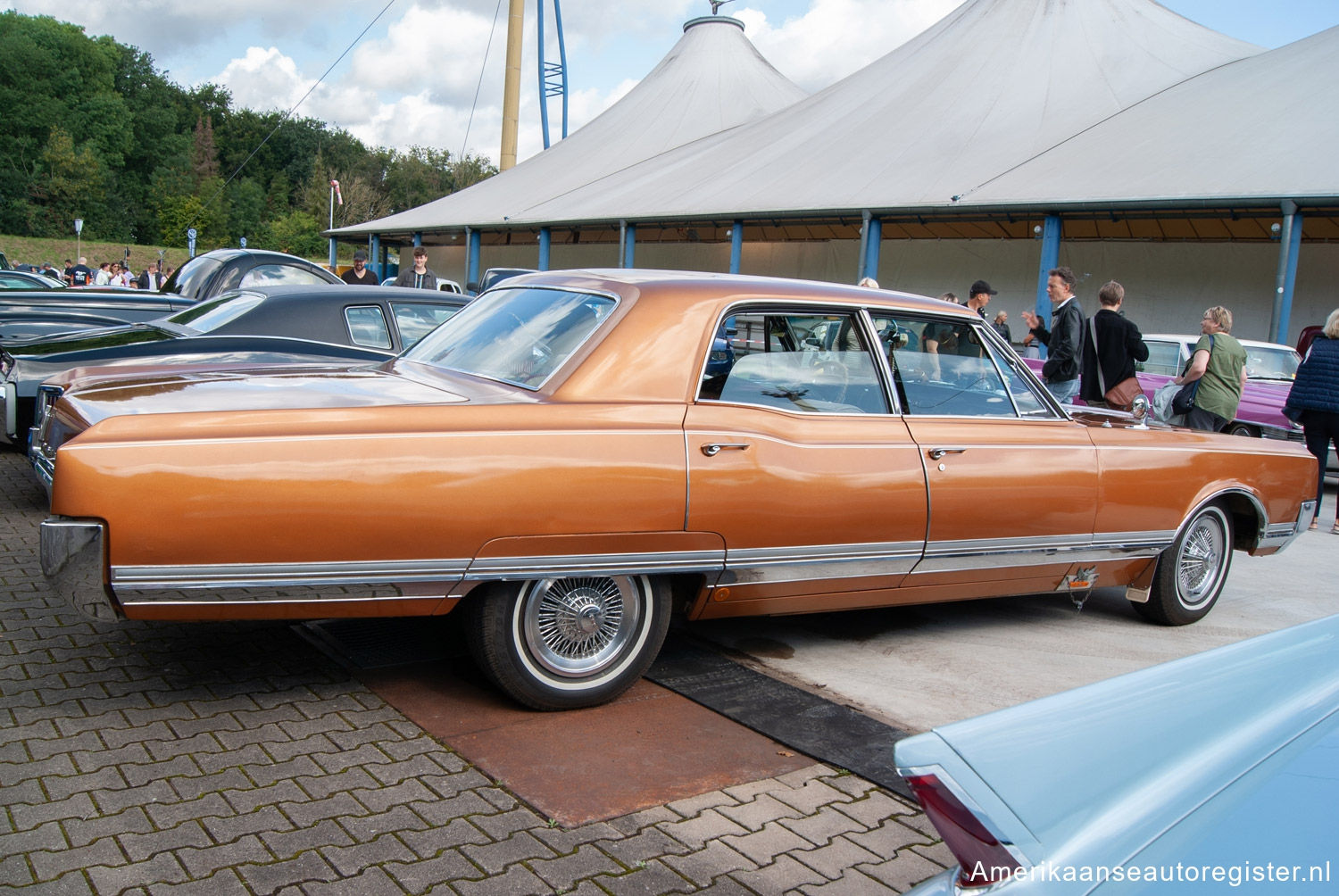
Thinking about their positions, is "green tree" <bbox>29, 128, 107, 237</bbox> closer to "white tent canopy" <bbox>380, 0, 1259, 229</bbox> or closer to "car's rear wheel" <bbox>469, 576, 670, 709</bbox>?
"white tent canopy" <bbox>380, 0, 1259, 229</bbox>

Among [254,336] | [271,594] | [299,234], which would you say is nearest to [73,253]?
[299,234]

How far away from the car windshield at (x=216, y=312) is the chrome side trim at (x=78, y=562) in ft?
13.5

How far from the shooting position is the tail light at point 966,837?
4.55 ft

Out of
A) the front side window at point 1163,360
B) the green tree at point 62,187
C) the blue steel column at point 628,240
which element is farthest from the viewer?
the green tree at point 62,187

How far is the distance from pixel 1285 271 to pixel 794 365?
49.0 feet

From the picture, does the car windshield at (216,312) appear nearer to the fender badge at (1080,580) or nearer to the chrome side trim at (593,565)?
the chrome side trim at (593,565)

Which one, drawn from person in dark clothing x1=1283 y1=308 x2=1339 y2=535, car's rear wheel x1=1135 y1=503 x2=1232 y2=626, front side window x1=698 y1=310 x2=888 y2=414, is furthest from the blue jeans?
front side window x1=698 y1=310 x2=888 y2=414

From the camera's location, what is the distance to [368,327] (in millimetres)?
7164

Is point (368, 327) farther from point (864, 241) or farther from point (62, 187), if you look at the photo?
point (62, 187)

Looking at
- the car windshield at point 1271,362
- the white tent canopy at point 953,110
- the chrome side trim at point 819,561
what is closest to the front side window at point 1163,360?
the car windshield at point 1271,362

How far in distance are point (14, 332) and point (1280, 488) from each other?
8641mm

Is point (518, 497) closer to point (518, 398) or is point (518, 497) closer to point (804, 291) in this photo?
point (518, 398)

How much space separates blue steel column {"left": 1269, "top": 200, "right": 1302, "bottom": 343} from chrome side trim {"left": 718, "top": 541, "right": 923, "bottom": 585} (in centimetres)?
1427

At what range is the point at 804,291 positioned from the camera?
4270 mm
